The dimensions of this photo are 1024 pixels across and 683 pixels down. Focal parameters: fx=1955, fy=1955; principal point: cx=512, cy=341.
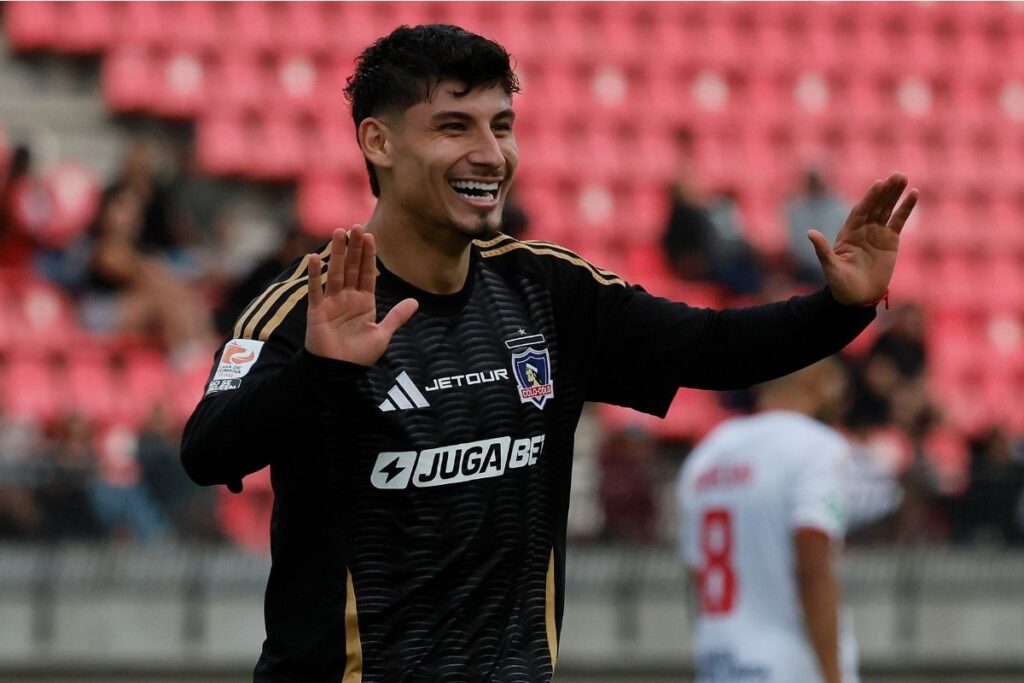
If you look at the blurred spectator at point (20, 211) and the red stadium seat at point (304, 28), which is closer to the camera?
the blurred spectator at point (20, 211)

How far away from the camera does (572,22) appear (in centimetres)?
1391

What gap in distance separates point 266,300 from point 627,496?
19.3 feet

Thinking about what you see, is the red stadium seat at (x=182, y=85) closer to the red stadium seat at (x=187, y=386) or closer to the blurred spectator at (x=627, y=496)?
the red stadium seat at (x=187, y=386)

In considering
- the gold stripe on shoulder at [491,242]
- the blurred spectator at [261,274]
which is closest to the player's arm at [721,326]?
A: the gold stripe on shoulder at [491,242]

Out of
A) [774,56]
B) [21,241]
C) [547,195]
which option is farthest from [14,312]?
[774,56]

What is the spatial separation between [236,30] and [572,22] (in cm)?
243

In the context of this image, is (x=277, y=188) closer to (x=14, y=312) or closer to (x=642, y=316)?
(x=14, y=312)

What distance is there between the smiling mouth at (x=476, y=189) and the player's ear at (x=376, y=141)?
0.57 feet

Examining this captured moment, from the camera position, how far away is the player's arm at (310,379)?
3498 mm

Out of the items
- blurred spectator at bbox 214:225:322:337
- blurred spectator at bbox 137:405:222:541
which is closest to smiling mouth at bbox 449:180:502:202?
blurred spectator at bbox 137:405:222:541

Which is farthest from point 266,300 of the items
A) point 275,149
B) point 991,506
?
point 275,149

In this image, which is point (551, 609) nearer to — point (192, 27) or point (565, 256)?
point (565, 256)

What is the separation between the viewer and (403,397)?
377cm

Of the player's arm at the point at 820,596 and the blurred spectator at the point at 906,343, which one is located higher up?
the blurred spectator at the point at 906,343
